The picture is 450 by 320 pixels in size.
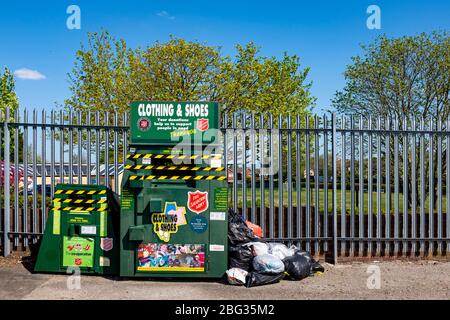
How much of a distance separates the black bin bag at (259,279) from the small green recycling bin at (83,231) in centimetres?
193

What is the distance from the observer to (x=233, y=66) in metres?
16.1

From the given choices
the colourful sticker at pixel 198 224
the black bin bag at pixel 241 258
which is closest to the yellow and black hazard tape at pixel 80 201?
the colourful sticker at pixel 198 224

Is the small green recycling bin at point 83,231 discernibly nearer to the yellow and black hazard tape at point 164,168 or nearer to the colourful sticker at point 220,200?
the yellow and black hazard tape at point 164,168

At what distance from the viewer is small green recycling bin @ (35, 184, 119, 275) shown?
649 centimetres

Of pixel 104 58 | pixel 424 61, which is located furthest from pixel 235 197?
pixel 104 58

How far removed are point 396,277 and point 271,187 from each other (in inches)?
89.5

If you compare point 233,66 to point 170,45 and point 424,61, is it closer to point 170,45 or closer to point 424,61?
point 170,45

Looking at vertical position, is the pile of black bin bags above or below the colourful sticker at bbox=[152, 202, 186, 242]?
below

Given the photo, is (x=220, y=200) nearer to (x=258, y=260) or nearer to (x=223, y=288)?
(x=258, y=260)

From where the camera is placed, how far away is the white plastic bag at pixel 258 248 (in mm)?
6512

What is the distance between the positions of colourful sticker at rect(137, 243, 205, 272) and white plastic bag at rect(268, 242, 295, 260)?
111 cm

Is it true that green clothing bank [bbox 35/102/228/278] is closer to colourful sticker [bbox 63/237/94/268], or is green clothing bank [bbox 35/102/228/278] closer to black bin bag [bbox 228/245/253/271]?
colourful sticker [bbox 63/237/94/268]

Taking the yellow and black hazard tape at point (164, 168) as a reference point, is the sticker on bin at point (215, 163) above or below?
above

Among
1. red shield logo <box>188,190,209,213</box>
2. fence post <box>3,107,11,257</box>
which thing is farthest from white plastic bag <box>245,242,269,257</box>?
fence post <box>3,107,11,257</box>
